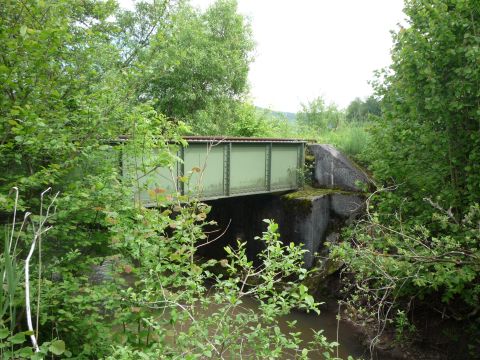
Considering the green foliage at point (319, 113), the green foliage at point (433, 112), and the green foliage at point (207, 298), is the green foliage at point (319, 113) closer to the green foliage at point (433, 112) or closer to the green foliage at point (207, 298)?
the green foliage at point (433, 112)

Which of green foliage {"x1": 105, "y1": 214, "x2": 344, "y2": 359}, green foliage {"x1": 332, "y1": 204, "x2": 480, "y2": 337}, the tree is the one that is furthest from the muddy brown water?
green foliage {"x1": 105, "y1": 214, "x2": 344, "y2": 359}

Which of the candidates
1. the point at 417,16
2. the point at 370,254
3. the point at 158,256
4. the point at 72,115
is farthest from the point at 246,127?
the point at 158,256

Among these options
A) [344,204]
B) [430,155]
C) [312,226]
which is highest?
[430,155]

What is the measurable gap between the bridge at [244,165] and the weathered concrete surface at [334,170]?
0.61 m

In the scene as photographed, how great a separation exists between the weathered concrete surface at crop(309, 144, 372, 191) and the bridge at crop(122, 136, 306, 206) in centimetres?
61

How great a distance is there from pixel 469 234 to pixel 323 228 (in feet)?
Result: 21.7

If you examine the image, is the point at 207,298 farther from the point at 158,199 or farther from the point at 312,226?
the point at 312,226

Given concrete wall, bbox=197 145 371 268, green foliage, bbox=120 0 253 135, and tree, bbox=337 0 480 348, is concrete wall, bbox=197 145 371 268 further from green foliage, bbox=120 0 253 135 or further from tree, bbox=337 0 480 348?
green foliage, bbox=120 0 253 135

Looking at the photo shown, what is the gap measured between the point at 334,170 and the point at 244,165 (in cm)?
342

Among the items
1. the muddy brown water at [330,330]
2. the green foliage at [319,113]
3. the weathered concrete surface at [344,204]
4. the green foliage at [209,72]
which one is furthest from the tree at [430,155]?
the green foliage at [319,113]

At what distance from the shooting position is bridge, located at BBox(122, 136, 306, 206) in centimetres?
→ 1076

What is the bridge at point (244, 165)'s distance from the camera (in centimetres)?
1076

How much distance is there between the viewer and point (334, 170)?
555 inches

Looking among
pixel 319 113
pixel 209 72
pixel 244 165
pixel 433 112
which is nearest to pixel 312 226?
pixel 244 165
